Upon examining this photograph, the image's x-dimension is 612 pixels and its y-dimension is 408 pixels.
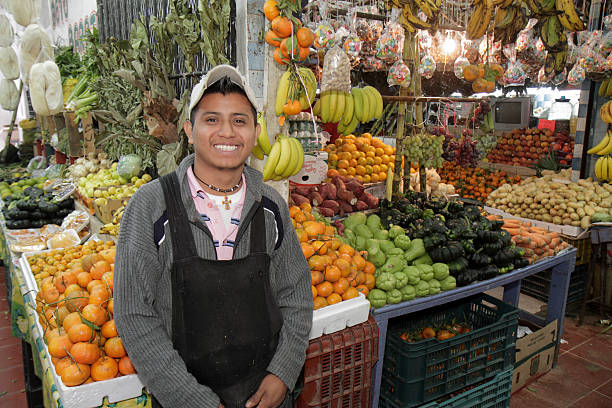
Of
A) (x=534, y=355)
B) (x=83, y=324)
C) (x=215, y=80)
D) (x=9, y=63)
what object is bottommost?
(x=534, y=355)

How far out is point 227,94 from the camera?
1441mm

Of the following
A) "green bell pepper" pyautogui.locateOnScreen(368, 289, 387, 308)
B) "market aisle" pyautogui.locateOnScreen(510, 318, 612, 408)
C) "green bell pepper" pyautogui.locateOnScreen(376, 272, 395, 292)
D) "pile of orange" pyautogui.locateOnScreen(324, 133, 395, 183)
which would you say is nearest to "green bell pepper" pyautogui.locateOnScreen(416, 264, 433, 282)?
"green bell pepper" pyautogui.locateOnScreen(376, 272, 395, 292)

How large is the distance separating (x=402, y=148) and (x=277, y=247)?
3.23 metres

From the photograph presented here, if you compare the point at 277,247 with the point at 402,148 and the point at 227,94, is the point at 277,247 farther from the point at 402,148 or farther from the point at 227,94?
the point at 402,148

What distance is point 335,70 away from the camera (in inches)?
113

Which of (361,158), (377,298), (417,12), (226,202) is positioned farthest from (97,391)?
(361,158)

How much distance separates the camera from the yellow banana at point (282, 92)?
2691mm

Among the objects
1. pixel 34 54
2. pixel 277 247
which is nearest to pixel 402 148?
pixel 277 247

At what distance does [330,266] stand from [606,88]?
4.57m

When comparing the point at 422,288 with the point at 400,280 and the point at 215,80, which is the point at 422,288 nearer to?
the point at 400,280

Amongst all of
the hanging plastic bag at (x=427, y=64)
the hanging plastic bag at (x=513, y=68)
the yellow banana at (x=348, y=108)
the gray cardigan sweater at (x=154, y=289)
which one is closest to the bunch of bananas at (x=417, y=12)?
the hanging plastic bag at (x=427, y=64)

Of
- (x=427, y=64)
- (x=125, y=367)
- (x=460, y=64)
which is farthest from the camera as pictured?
(x=460, y=64)

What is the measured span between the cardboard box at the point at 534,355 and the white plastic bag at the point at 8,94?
8.24 m

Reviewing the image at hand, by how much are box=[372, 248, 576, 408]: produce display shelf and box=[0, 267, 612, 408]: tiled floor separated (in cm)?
26
